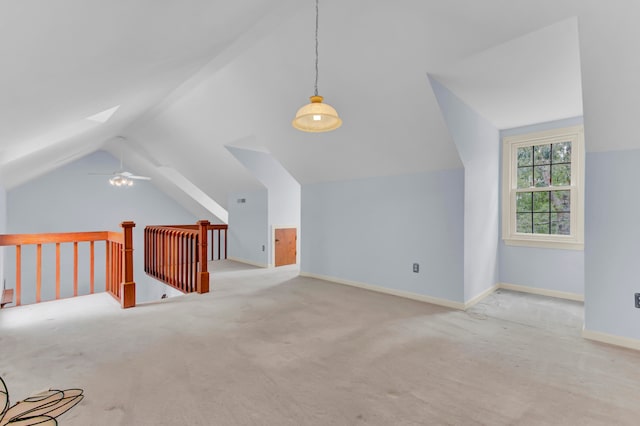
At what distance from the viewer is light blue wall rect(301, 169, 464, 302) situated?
12.4 ft

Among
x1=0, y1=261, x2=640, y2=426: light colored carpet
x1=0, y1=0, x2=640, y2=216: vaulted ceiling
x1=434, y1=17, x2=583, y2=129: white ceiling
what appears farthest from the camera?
x1=434, y1=17, x2=583, y2=129: white ceiling

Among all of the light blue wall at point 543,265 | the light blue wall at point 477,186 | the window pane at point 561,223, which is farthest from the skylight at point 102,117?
the window pane at point 561,223

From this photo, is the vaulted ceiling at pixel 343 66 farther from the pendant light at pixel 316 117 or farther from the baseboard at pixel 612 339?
the baseboard at pixel 612 339

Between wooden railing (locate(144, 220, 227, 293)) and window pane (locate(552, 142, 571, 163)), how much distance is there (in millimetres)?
4942

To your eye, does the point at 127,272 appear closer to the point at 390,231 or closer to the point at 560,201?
the point at 390,231

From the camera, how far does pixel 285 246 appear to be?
6.76m

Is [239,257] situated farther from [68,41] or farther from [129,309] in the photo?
[68,41]

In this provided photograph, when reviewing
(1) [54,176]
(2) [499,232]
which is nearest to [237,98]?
(2) [499,232]

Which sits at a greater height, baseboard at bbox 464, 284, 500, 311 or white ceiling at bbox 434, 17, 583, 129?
white ceiling at bbox 434, 17, 583, 129

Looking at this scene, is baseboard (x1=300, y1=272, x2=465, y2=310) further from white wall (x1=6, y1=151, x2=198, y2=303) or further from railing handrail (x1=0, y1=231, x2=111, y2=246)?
white wall (x1=6, y1=151, x2=198, y2=303)

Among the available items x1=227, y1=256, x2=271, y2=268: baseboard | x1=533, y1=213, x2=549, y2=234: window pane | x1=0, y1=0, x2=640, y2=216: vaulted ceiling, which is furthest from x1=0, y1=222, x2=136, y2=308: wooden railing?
x1=533, y1=213, x2=549, y2=234: window pane

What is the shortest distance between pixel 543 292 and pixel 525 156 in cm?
198

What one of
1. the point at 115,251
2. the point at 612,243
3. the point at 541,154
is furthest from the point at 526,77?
the point at 115,251

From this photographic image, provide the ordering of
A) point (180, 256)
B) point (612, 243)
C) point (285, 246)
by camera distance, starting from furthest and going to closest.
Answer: point (285, 246), point (180, 256), point (612, 243)
